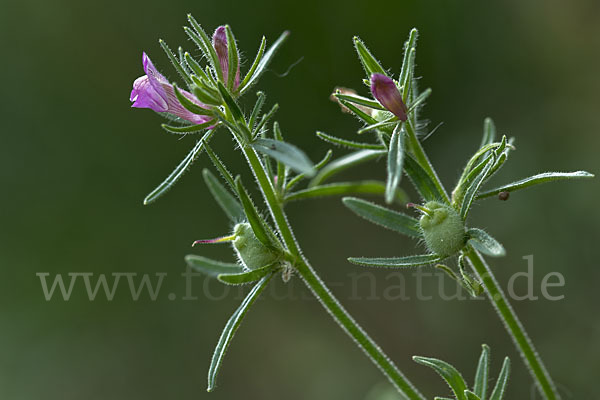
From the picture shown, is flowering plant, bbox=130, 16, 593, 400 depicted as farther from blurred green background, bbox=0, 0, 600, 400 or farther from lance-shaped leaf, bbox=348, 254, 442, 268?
blurred green background, bbox=0, 0, 600, 400

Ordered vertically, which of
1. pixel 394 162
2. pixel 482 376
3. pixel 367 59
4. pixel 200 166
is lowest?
pixel 482 376

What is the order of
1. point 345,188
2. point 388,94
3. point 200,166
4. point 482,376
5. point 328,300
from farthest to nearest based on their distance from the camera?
point 200,166
point 345,188
point 482,376
point 328,300
point 388,94

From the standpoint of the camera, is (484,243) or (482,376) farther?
(482,376)

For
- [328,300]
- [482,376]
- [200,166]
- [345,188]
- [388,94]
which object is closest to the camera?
[388,94]

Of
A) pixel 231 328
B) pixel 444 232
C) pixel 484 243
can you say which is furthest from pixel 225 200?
pixel 484 243

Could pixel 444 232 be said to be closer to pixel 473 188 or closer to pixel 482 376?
pixel 473 188

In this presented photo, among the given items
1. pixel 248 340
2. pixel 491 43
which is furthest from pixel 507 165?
pixel 248 340

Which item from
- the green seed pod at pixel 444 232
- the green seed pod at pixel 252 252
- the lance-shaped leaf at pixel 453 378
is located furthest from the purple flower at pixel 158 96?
the lance-shaped leaf at pixel 453 378

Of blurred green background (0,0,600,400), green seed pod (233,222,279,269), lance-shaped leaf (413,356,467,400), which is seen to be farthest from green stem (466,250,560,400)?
blurred green background (0,0,600,400)
